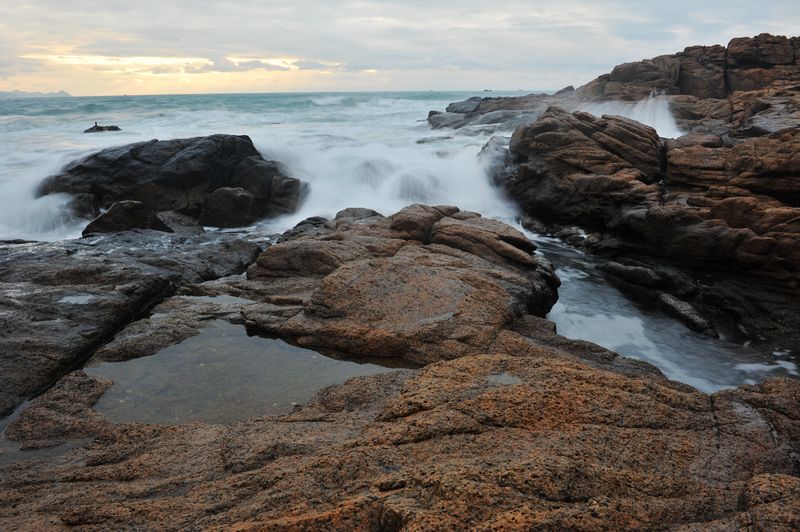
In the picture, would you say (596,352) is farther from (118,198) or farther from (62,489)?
(118,198)

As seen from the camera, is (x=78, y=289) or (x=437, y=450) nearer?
(x=437, y=450)

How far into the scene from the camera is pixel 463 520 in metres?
2.80

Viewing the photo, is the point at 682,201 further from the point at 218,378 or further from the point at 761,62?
the point at 761,62

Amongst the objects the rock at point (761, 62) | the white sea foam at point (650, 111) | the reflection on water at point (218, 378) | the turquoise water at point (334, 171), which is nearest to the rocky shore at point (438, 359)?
the reflection on water at point (218, 378)

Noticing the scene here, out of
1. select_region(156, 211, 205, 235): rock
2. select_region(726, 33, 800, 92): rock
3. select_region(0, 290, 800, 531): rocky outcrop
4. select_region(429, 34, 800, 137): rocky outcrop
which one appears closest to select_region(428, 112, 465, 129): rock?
select_region(429, 34, 800, 137): rocky outcrop

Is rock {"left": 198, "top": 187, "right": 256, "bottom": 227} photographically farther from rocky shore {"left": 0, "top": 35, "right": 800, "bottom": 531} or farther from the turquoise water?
the turquoise water

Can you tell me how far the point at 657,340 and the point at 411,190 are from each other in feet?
41.4

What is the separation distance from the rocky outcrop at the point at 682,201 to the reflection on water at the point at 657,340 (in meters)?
0.48

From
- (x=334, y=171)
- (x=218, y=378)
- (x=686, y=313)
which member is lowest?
(x=686, y=313)

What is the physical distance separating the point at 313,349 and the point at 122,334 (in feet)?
8.75

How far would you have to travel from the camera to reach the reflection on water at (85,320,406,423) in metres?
5.61

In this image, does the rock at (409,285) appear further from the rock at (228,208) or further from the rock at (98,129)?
the rock at (98,129)

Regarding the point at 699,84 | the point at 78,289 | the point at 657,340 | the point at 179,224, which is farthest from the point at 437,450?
the point at 699,84

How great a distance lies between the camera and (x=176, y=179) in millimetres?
18547
